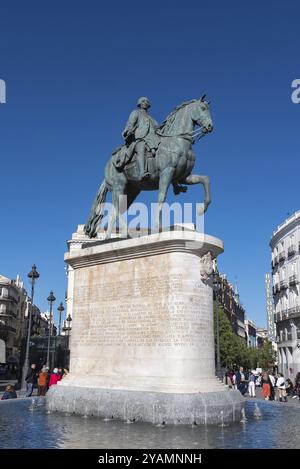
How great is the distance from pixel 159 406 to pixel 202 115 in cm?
740

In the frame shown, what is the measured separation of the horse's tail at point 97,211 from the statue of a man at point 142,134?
172 centimetres

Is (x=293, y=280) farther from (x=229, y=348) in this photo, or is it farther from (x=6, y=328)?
(x=6, y=328)

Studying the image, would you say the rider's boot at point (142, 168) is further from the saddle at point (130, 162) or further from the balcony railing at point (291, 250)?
the balcony railing at point (291, 250)

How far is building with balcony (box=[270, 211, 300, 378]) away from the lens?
5856 cm

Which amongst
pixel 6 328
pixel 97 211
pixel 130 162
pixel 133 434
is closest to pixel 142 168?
pixel 130 162

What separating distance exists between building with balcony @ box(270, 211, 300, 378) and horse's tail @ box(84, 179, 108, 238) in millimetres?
47760

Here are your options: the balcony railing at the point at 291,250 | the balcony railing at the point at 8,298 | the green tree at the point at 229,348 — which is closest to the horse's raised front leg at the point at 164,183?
the green tree at the point at 229,348

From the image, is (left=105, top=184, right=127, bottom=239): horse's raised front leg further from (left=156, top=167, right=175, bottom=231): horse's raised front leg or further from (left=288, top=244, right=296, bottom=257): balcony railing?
(left=288, top=244, right=296, bottom=257): balcony railing

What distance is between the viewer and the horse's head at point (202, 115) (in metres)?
12.6

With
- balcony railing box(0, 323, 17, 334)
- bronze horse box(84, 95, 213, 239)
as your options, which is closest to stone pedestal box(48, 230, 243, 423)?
bronze horse box(84, 95, 213, 239)

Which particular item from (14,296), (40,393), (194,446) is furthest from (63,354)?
(14,296)

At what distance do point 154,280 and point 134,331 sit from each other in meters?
1.33
